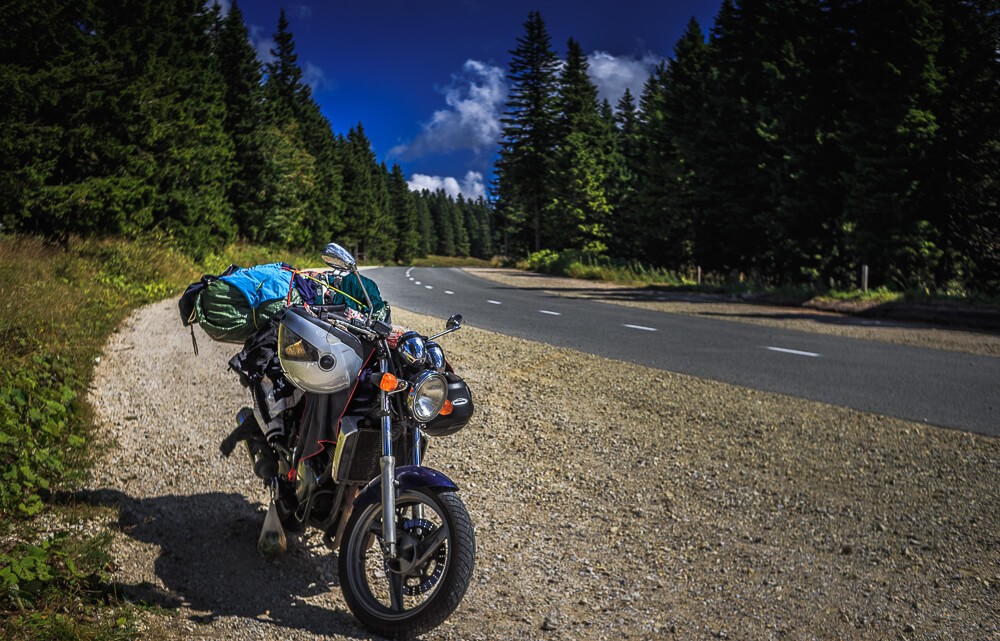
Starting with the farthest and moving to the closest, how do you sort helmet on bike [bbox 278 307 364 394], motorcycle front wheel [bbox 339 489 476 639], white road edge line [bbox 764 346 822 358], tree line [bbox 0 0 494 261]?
1. tree line [bbox 0 0 494 261]
2. white road edge line [bbox 764 346 822 358]
3. helmet on bike [bbox 278 307 364 394]
4. motorcycle front wheel [bbox 339 489 476 639]

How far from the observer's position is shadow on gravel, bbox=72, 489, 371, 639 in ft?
11.3

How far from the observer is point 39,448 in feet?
16.2

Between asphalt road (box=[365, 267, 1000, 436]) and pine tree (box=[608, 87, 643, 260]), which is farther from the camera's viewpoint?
pine tree (box=[608, 87, 643, 260])

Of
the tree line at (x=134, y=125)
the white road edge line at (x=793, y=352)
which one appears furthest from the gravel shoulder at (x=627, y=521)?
the tree line at (x=134, y=125)

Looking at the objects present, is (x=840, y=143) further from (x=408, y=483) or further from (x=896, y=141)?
(x=408, y=483)

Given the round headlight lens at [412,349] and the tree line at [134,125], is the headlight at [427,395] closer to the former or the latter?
the round headlight lens at [412,349]

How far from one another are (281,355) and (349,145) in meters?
82.8

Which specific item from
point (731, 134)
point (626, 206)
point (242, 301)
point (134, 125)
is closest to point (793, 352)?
point (242, 301)

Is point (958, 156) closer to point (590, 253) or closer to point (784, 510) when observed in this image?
point (784, 510)

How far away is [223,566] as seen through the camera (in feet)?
12.9

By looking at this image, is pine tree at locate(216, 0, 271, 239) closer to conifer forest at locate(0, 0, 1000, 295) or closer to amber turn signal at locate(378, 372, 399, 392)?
conifer forest at locate(0, 0, 1000, 295)

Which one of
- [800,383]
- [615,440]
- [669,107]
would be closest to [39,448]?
[615,440]

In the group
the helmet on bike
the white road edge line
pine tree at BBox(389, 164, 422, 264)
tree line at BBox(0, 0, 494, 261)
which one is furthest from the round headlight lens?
pine tree at BBox(389, 164, 422, 264)

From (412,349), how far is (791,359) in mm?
8989
